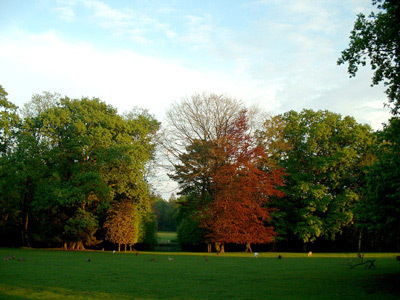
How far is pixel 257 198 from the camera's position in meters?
37.3

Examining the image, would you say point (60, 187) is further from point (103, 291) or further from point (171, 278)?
point (103, 291)

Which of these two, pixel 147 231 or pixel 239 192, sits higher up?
pixel 239 192

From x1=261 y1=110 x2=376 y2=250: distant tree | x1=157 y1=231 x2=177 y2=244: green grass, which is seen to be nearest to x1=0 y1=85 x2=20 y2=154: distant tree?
x1=261 y1=110 x2=376 y2=250: distant tree

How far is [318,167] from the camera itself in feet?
131

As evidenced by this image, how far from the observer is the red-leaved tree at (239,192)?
1393 inches

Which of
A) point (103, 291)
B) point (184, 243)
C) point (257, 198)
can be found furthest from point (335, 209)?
point (103, 291)

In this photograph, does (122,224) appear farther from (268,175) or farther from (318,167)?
(318,167)

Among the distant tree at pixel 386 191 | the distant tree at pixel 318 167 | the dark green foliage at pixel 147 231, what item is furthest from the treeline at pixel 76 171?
the distant tree at pixel 386 191

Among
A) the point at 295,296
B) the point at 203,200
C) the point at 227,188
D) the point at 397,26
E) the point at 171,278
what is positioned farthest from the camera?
the point at 203,200

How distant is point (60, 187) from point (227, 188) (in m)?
17.4

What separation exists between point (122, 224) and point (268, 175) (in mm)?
17162

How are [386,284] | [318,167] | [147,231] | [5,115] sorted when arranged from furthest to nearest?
[147,231] → [318,167] → [5,115] → [386,284]

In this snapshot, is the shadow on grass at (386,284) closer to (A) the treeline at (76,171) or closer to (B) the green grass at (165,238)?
(A) the treeline at (76,171)

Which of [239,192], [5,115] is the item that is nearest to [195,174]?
[239,192]
